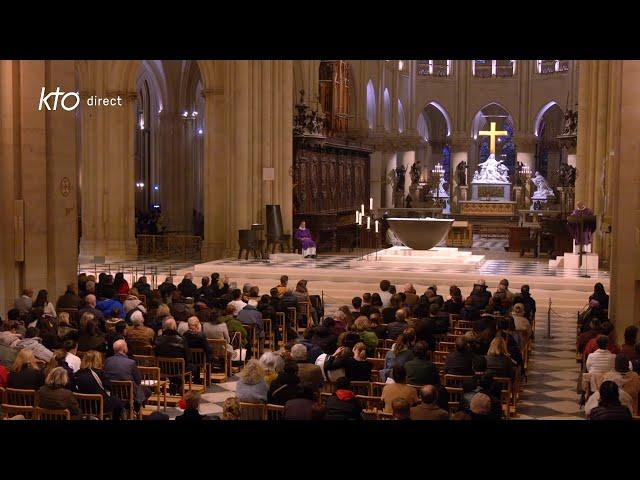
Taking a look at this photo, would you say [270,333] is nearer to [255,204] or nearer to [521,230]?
[255,204]

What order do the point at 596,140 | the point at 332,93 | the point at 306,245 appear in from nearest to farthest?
the point at 596,140, the point at 306,245, the point at 332,93

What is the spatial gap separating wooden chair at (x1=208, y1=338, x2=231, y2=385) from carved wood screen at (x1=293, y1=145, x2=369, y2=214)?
17.1 meters

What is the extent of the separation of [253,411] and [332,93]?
26.5 m

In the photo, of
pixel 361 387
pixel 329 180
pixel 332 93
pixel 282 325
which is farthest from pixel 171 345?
pixel 332 93

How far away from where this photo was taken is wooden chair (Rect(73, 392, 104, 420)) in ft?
27.4

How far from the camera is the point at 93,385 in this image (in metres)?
8.55

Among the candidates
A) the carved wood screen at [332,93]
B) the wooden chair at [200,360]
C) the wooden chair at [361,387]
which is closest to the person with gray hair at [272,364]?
the wooden chair at [361,387]

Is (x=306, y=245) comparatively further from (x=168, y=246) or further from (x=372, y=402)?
(x=372, y=402)

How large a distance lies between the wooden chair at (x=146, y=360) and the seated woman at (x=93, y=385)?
5.00 feet

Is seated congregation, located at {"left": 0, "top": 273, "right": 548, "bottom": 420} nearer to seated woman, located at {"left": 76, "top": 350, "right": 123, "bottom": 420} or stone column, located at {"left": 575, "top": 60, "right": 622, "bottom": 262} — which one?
seated woman, located at {"left": 76, "top": 350, "right": 123, "bottom": 420}

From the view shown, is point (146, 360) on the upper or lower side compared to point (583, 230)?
lower

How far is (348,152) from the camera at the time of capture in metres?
34.9

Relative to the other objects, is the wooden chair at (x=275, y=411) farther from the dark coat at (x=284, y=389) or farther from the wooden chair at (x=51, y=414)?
the wooden chair at (x=51, y=414)
